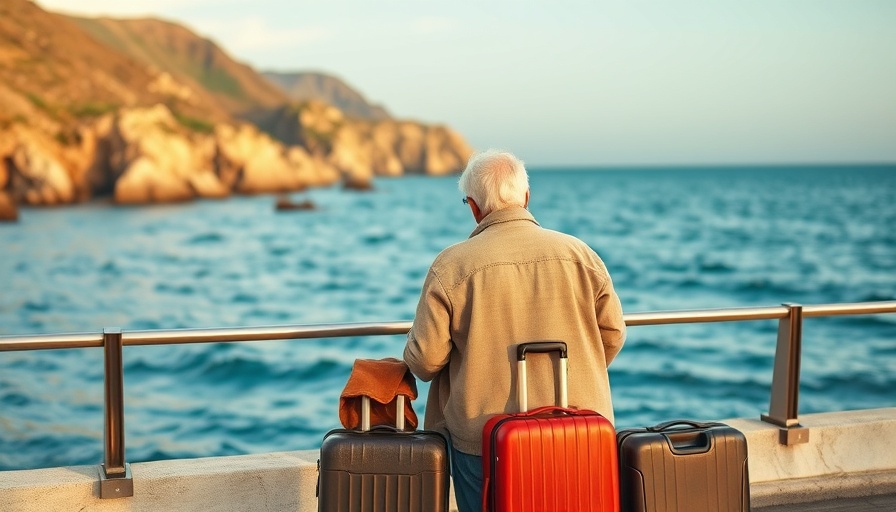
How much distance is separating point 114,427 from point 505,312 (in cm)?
178

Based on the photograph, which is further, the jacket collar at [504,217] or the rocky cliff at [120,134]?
the rocky cliff at [120,134]

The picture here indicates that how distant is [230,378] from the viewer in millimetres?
16812

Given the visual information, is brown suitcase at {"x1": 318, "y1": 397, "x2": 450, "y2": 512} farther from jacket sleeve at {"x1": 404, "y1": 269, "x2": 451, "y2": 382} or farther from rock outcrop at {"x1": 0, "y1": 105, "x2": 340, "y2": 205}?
rock outcrop at {"x1": 0, "y1": 105, "x2": 340, "y2": 205}

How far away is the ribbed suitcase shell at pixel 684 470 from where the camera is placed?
3152 millimetres

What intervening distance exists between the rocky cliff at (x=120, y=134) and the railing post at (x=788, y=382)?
186 feet

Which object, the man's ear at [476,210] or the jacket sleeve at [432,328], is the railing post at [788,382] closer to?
the man's ear at [476,210]

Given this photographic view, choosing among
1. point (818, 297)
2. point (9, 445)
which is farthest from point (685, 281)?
point (9, 445)

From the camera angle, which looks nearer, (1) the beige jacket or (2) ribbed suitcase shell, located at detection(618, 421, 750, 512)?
(1) the beige jacket

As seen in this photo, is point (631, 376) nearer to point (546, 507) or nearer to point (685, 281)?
point (546, 507)

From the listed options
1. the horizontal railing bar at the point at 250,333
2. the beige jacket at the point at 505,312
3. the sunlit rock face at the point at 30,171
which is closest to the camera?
the beige jacket at the point at 505,312

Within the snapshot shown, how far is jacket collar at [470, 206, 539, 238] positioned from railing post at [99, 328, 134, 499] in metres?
1.61

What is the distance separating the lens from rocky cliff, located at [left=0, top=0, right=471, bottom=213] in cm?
6919

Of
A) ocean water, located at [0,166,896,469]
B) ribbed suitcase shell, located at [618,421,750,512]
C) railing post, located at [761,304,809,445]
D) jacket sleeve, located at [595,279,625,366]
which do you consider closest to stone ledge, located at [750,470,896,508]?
railing post, located at [761,304,809,445]

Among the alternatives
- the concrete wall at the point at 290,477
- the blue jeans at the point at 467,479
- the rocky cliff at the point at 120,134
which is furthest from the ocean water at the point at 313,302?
the blue jeans at the point at 467,479
